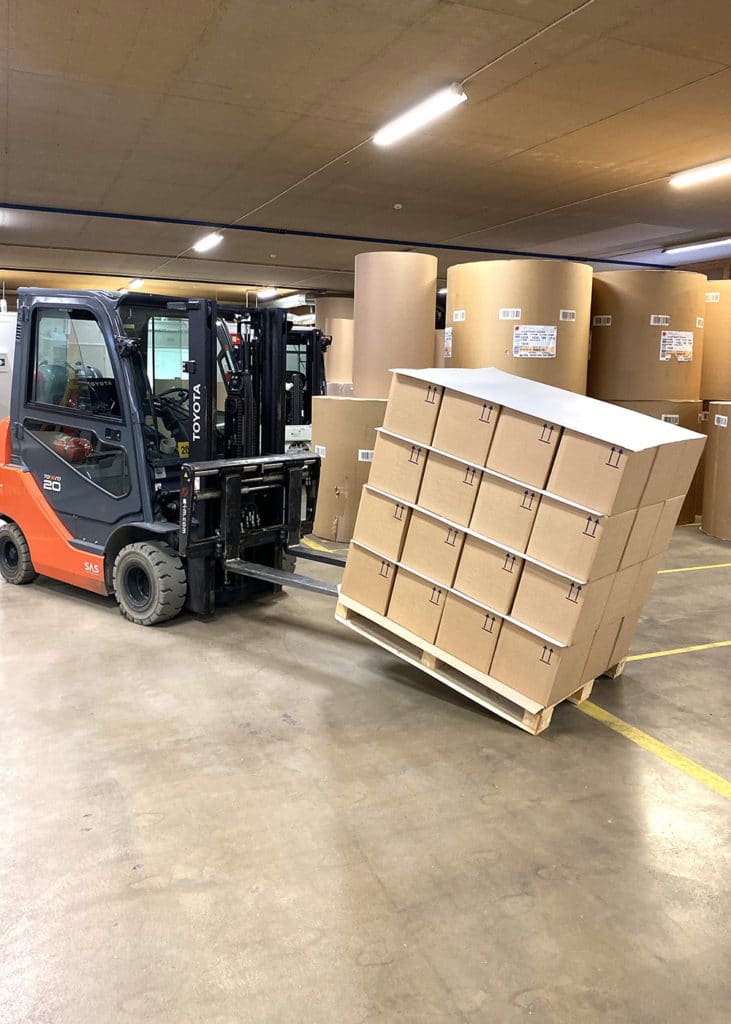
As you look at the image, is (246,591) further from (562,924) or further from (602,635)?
(562,924)

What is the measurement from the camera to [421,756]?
3.34m

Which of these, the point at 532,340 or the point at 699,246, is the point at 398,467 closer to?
the point at 532,340

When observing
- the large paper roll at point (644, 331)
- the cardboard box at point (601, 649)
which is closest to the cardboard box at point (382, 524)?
the cardboard box at point (601, 649)

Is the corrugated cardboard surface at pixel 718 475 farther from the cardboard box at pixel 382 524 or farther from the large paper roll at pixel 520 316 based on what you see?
the cardboard box at pixel 382 524

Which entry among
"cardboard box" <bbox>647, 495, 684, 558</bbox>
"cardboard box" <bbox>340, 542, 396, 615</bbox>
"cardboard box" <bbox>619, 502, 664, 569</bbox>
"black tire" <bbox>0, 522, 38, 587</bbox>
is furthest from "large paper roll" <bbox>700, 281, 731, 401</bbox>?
"black tire" <bbox>0, 522, 38, 587</bbox>

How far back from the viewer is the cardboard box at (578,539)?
3209 millimetres

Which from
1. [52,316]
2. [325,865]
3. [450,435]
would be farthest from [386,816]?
[52,316]

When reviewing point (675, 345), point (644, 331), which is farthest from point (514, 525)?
point (675, 345)

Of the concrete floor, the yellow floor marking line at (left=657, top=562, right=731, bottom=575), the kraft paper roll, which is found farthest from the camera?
the kraft paper roll

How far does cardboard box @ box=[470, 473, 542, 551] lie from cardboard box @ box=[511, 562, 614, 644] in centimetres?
15

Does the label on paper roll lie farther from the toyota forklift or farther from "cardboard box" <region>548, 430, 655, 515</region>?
"cardboard box" <region>548, 430, 655, 515</region>

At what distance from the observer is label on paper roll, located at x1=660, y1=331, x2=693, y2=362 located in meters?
7.79

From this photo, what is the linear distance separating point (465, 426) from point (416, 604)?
3.06 ft

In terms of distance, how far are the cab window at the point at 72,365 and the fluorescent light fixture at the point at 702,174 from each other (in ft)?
20.0
